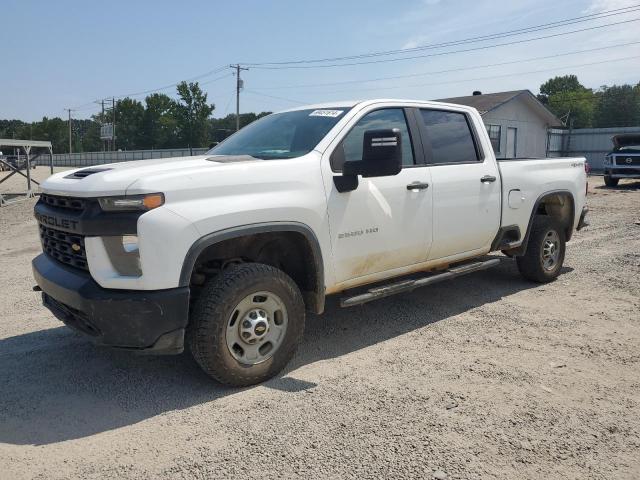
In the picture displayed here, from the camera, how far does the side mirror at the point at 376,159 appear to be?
382 cm

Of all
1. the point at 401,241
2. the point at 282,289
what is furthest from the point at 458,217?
the point at 282,289

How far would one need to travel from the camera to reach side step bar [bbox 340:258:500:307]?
424 centimetres

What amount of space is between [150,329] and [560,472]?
238 centimetres

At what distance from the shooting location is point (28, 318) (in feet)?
17.6

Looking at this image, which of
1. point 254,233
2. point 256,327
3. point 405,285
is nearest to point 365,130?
point 405,285

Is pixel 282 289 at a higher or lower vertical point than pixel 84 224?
lower

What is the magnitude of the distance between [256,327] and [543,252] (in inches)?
162

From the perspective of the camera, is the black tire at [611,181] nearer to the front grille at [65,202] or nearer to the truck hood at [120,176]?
the truck hood at [120,176]

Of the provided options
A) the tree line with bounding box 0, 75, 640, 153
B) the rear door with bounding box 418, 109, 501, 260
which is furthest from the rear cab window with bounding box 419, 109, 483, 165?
the tree line with bounding box 0, 75, 640, 153

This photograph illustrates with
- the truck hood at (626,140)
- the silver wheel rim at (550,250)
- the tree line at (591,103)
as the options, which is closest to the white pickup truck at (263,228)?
the silver wheel rim at (550,250)

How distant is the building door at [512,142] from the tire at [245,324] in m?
31.0

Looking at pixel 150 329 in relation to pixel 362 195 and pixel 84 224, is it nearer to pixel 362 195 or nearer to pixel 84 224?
pixel 84 224

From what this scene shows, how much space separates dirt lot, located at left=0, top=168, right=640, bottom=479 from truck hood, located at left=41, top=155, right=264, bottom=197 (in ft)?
4.56

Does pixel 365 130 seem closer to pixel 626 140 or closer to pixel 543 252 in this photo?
pixel 543 252
